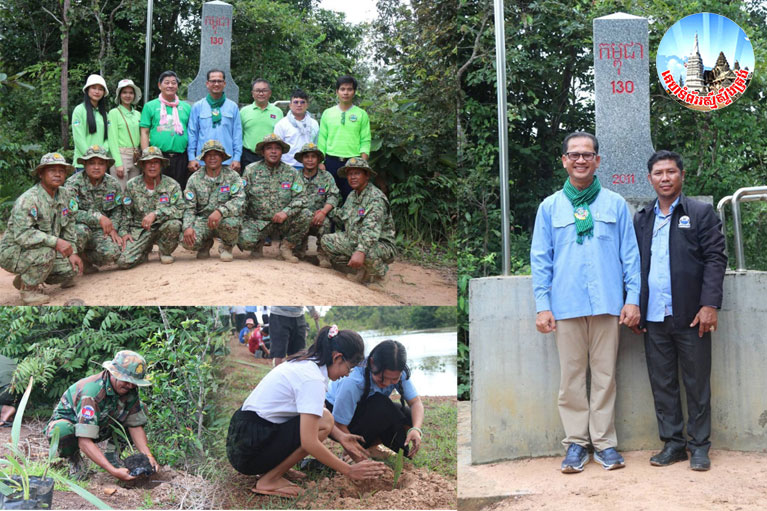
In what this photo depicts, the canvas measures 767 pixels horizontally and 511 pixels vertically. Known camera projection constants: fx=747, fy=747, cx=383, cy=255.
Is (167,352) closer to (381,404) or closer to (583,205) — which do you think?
(381,404)

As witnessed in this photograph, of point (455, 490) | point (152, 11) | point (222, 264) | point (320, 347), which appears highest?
point (152, 11)

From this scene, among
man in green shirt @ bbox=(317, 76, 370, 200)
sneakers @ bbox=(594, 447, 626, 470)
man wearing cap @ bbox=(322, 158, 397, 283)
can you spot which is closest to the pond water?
sneakers @ bbox=(594, 447, 626, 470)

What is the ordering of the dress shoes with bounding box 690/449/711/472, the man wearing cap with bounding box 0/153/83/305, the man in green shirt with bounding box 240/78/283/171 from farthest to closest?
the man in green shirt with bounding box 240/78/283/171, the man wearing cap with bounding box 0/153/83/305, the dress shoes with bounding box 690/449/711/472

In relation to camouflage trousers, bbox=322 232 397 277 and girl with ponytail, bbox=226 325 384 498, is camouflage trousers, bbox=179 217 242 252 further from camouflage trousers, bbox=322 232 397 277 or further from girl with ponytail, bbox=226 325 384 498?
girl with ponytail, bbox=226 325 384 498

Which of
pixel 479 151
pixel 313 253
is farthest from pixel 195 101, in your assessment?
pixel 479 151

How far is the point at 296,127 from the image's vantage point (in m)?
5.66

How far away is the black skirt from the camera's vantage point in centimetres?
372

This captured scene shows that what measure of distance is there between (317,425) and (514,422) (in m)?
1.07

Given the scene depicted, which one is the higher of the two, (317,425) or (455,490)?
(317,425)

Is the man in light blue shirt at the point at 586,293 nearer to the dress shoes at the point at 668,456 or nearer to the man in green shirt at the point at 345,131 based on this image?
the dress shoes at the point at 668,456

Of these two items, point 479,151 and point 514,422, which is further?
point 479,151

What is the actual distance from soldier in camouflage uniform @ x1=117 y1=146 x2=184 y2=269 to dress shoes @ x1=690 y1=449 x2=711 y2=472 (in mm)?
3496

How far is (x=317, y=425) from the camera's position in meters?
3.71

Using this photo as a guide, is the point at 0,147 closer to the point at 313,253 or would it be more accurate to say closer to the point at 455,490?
the point at 313,253
